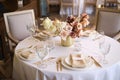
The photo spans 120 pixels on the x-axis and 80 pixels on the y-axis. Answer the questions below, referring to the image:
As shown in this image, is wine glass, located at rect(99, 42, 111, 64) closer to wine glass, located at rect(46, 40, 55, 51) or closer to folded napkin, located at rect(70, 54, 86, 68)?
folded napkin, located at rect(70, 54, 86, 68)

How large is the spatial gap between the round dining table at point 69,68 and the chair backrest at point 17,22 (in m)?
0.63

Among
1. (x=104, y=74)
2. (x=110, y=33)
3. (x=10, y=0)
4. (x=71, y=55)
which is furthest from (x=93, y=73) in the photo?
(x=10, y=0)

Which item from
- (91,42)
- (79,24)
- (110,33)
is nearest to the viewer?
(79,24)

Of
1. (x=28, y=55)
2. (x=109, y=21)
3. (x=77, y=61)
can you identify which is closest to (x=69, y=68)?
(x=77, y=61)

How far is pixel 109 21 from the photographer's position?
268 centimetres

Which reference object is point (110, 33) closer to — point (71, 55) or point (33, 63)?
point (71, 55)

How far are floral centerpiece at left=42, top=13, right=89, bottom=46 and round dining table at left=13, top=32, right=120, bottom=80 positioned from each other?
142 mm

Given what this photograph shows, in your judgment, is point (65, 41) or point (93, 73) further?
point (65, 41)

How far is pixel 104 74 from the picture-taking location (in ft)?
Result: 5.41

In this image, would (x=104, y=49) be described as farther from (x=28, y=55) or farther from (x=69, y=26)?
(x=28, y=55)

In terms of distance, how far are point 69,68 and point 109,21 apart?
4.34ft

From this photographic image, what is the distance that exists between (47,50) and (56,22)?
361 mm

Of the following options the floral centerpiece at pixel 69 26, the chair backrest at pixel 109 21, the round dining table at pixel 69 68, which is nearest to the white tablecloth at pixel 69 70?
the round dining table at pixel 69 68

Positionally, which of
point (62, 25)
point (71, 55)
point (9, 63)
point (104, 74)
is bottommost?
point (9, 63)
